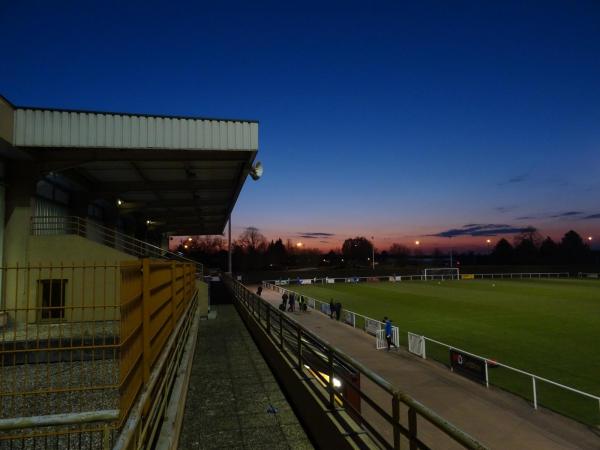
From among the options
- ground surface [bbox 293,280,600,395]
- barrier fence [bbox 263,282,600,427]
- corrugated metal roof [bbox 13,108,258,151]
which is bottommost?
ground surface [bbox 293,280,600,395]

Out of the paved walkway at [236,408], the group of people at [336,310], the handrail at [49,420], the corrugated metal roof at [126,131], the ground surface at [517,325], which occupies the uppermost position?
the corrugated metal roof at [126,131]

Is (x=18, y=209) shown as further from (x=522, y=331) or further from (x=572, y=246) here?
(x=572, y=246)

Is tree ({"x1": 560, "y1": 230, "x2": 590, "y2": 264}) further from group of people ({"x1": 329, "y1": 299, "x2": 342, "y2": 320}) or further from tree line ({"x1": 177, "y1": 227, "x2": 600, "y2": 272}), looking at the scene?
group of people ({"x1": 329, "y1": 299, "x2": 342, "y2": 320})

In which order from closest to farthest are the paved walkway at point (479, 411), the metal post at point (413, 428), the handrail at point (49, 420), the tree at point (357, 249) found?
the handrail at point (49, 420) < the metal post at point (413, 428) < the paved walkway at point (479, 411) < the tree at point (357, 249)

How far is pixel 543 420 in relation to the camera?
33.4ft

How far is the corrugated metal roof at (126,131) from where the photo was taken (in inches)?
Result: 536

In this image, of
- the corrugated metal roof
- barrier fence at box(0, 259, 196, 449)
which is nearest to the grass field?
barrier fence at box(0, 259, 196, 449)

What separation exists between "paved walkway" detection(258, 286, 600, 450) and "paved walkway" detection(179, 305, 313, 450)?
412 centimetres

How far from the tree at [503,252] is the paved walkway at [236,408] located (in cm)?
15023

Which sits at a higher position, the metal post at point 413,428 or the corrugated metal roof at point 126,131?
the corrugated metal roof at point 126,131

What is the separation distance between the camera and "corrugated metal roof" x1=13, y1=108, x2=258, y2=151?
13625 millimetres

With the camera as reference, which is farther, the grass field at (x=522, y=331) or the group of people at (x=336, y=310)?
the group of people at (x=336, y=310)

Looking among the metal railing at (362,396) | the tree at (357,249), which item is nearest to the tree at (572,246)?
the tree at (357,249)

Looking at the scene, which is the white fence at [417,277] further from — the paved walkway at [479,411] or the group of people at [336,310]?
the paved walkway at [479,411]
